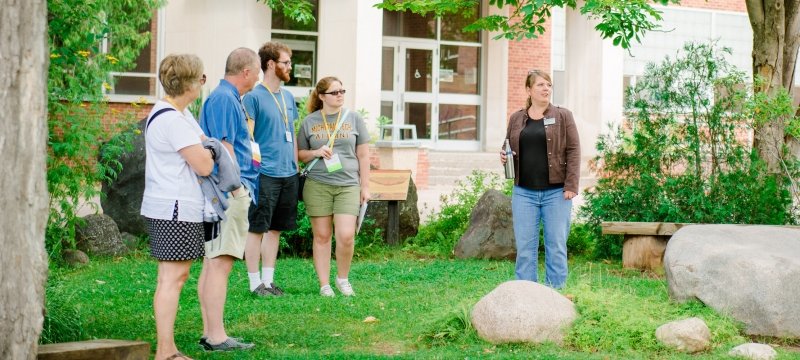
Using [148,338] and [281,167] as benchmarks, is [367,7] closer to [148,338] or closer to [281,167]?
[281,167]

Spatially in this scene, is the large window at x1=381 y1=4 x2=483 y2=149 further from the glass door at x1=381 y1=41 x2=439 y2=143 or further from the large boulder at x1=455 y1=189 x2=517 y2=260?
the large boulder at x1=455 y1=189 x2=517 y2=260

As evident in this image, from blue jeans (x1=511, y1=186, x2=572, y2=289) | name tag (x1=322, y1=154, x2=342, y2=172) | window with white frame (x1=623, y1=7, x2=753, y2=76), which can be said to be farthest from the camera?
window with white frame (x1=623, y1=7, x2=753, y2=76)

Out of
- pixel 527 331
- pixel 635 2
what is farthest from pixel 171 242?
pixel 635 2

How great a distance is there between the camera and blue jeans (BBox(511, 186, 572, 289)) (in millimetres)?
8227

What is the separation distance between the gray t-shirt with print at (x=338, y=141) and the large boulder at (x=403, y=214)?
14.7 feet

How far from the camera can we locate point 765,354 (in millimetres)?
6293

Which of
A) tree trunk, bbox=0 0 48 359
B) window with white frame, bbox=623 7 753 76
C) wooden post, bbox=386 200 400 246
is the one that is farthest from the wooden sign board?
window with white frame, bbox=623 7 753 76

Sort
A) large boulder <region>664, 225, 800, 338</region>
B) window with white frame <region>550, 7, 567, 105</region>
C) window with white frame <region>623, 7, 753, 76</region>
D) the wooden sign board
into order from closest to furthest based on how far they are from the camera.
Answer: large boulder <region>664, 225, 800, 338</region> → the wooden sign board → window with white frame <region>550, 7, 567, 105</region> → window with white frame <region>623, 7, 753, 76</region>

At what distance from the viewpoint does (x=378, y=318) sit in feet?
25.4

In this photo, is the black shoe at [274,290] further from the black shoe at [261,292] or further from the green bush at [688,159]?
the green bush at [688,159]

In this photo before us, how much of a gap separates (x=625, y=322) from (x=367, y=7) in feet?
48.6

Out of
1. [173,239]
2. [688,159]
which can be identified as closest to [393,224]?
[688,159]

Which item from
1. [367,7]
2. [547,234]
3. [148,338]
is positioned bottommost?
[148,338]

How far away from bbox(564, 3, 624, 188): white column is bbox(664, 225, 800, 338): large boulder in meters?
16.4
